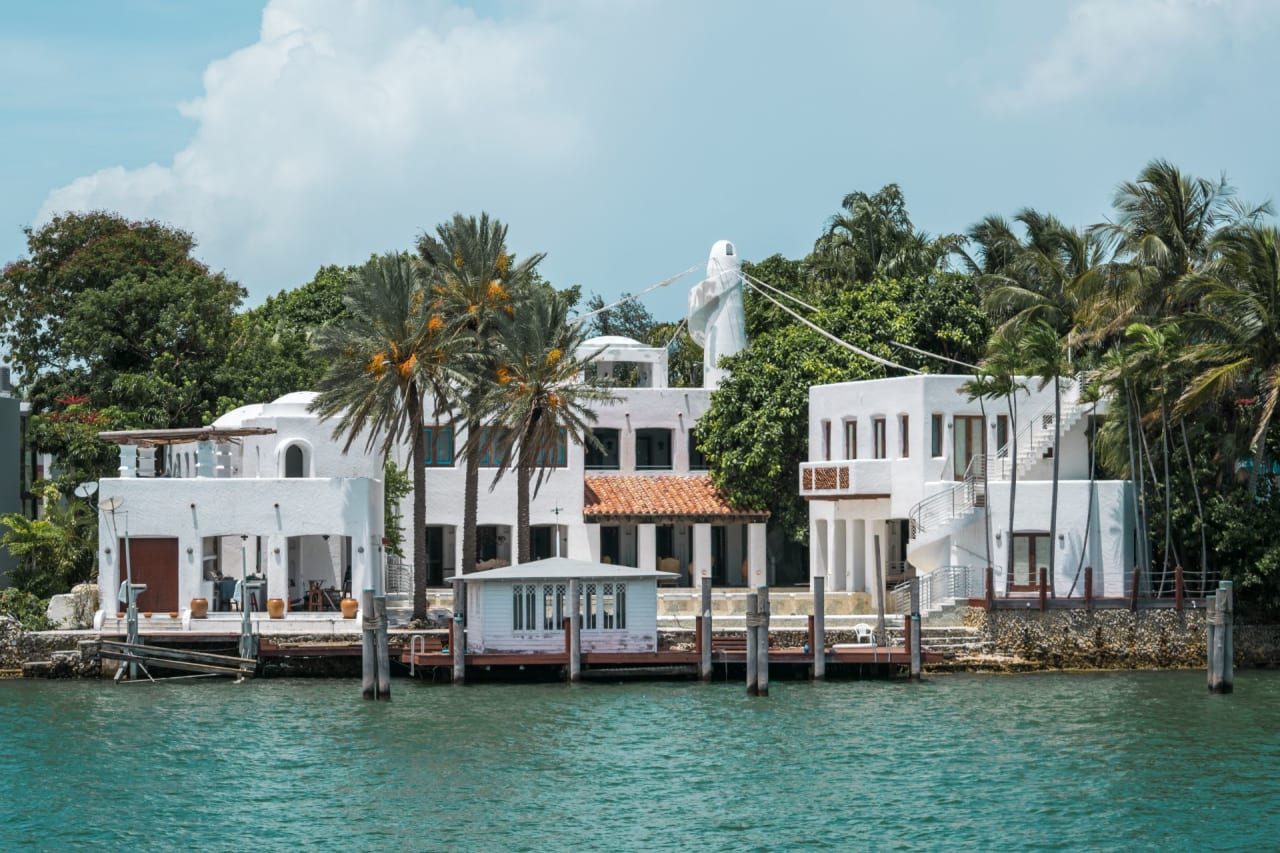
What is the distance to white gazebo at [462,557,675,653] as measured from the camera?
167ft

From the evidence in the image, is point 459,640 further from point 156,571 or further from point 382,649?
point 156,571

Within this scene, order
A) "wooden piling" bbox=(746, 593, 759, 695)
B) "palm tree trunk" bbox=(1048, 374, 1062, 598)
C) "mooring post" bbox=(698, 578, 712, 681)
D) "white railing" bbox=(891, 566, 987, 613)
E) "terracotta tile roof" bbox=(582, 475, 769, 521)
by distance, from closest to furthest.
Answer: "wooden piling" bbox=(746, 593, 759, 695)
"mooring post" bbox=(698, 578, 712, 681)
"palm tree trunk" bbox=(1048, 374, 1062, 598)
"white railing" bbox=(891, 566, 987, 613)
"terracotta tile roof" bbox=(582, 475, 769, 521)

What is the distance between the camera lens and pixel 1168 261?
2375 inches

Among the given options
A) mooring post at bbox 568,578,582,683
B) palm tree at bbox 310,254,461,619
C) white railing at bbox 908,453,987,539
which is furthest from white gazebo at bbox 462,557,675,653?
white railing at bbox 908,453,987,539

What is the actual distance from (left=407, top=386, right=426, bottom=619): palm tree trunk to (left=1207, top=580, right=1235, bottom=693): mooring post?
21833mm

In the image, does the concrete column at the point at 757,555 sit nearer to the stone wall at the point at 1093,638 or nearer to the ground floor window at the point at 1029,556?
the ground floor window at the point at 1029,556

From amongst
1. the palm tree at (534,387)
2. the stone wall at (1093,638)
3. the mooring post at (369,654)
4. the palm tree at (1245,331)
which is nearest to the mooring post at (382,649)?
the mooring post at (369,654)

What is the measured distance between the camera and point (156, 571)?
57.0m

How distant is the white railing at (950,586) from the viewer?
56.2 metres

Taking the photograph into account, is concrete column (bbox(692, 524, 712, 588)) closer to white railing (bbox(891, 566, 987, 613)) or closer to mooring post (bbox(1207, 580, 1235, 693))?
white railing (bbox(891, 566, 987, 613))

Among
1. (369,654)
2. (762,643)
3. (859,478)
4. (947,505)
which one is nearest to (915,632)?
(762,643)

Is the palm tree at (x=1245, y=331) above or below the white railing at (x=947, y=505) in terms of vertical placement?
above

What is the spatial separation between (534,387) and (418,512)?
505cm

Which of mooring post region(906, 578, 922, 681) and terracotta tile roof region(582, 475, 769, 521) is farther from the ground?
terracotta tile roof region(582, 475, 769, 521)
